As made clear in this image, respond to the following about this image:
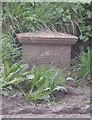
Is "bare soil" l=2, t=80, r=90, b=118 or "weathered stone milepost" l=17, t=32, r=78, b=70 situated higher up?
"weathered stone milepost" l=17, t=32, r=78, b=70

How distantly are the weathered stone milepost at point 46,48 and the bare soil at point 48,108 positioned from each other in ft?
2.05

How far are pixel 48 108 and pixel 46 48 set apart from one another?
93 cm

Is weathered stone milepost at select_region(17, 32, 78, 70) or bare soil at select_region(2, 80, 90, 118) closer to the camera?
bare soil at select_region(2, 80, 90, 118)

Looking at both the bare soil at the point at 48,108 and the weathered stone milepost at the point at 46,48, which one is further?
the weathered stone milepost at the point at 46,48

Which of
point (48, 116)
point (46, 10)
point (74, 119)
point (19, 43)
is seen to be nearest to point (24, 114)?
point (48, 116)

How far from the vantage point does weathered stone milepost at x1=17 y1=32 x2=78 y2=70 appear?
128 inches

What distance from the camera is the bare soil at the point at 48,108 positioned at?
2.38m

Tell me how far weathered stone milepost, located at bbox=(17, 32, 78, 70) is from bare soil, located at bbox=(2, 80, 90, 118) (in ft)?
2.05

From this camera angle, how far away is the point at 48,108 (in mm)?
2480

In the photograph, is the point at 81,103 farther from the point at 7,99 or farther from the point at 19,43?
the point at 19,43

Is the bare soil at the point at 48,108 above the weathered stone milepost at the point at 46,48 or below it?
below

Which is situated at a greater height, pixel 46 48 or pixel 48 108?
pixel 46 48

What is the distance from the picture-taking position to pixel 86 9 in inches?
145

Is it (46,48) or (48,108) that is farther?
(46,48)
